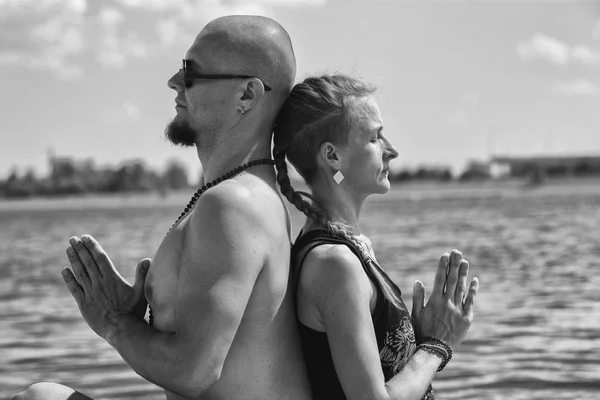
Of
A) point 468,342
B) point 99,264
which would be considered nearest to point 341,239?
point 99,264

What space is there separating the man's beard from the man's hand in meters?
0.46

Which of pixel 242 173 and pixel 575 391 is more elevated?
pixel 242 173

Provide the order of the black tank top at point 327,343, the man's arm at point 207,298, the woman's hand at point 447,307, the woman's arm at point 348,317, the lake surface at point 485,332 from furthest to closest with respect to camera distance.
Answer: the lake surface at point 485,332 < the woman's hand at point 447,307 < the black tank top at point 327,343 < the woman's arm at point 348,317 < the man's arm at point 207,298

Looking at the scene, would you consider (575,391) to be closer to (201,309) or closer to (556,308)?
(556,308)

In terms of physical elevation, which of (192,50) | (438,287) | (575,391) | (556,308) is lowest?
(556,308)

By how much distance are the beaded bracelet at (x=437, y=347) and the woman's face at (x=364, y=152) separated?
0.57m

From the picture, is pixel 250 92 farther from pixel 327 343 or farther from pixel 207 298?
pixel 327 343

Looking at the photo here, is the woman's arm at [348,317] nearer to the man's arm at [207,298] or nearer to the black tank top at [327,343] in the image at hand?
the black tank top at [327,343]

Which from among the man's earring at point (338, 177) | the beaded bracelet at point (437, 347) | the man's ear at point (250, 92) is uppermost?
the man's ear at point (250, 92)

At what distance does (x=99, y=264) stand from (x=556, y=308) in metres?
10.1

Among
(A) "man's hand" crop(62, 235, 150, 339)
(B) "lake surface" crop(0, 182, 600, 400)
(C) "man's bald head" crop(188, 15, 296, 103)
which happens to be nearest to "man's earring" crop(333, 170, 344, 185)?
(C) "man's bald head" crop(188, 15, 296, 103)

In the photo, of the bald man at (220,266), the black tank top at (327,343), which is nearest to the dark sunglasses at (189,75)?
the bald man at (220,266)

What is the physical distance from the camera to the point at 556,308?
12.7m

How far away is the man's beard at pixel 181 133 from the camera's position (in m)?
3.56
